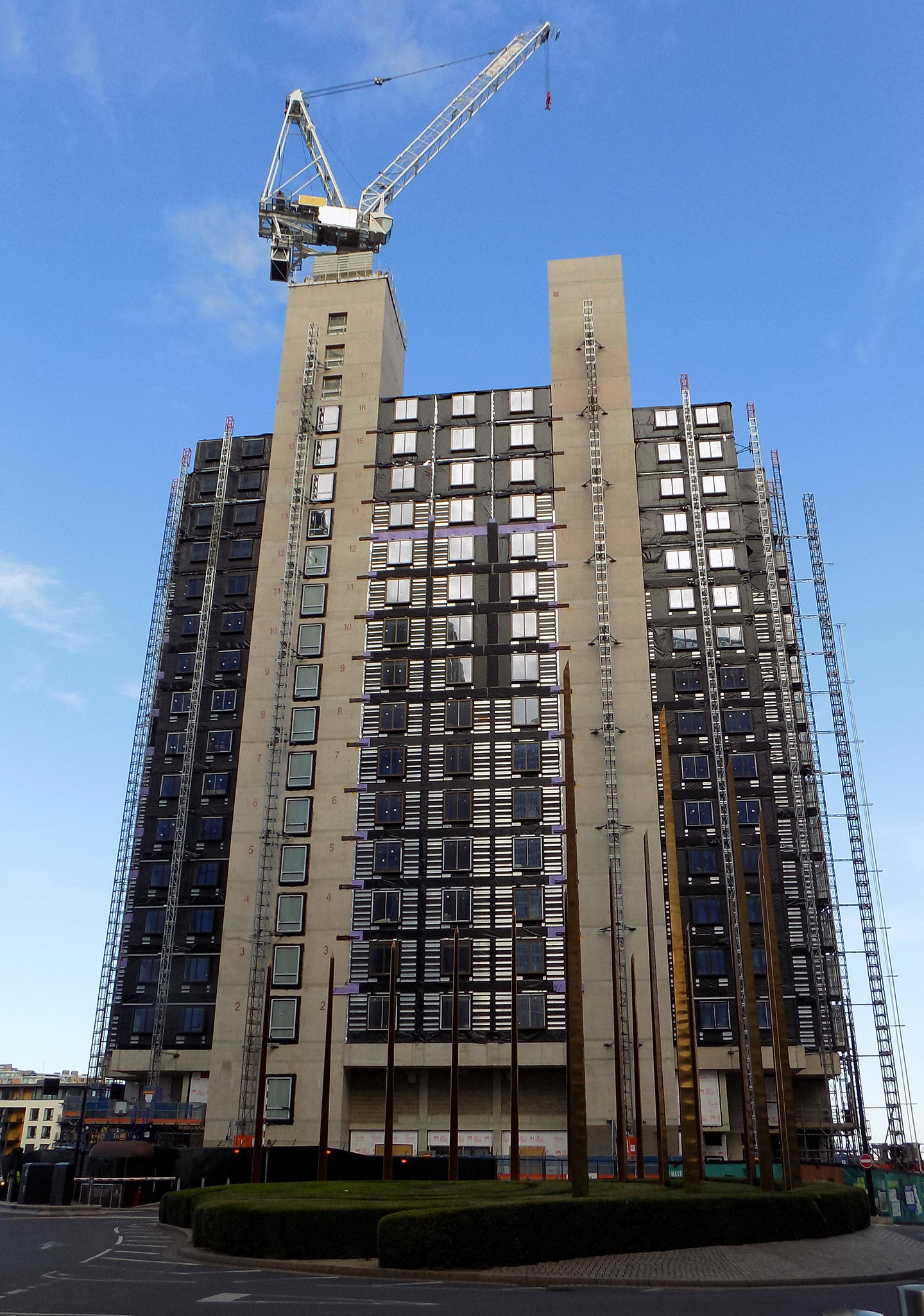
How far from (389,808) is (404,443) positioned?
3385 centimetres

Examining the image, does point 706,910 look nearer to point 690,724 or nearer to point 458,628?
point 690,724

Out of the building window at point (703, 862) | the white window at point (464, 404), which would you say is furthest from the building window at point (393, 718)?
the white window at point (464, 404)

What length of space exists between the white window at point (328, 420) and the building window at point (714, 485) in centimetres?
3335

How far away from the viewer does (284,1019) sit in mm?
81375

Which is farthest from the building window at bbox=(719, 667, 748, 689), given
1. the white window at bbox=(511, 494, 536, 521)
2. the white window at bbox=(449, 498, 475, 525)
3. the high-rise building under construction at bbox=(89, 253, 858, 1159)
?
the white window at bbox=(449, 498, 475, 525)

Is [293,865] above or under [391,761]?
under

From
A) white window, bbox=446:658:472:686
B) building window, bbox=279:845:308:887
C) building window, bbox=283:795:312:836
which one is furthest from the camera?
white window, bbox=446:658:472:686

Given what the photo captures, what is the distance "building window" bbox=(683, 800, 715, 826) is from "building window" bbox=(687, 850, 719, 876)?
2070 millimetres

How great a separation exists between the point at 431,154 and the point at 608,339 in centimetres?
4481

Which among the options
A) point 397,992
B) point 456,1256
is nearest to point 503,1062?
point 397,992

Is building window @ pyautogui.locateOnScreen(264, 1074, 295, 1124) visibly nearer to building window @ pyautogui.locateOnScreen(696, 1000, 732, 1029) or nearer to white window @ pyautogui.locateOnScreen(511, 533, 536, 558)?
building window @ pyautogui.locateOnScreen(696, 1000, 732, 1029)

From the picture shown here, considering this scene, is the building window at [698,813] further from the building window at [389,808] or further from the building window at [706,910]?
the building window at [389,808]

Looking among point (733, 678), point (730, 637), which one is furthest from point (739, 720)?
point (730, 637)

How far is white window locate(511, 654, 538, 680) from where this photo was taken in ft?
291
